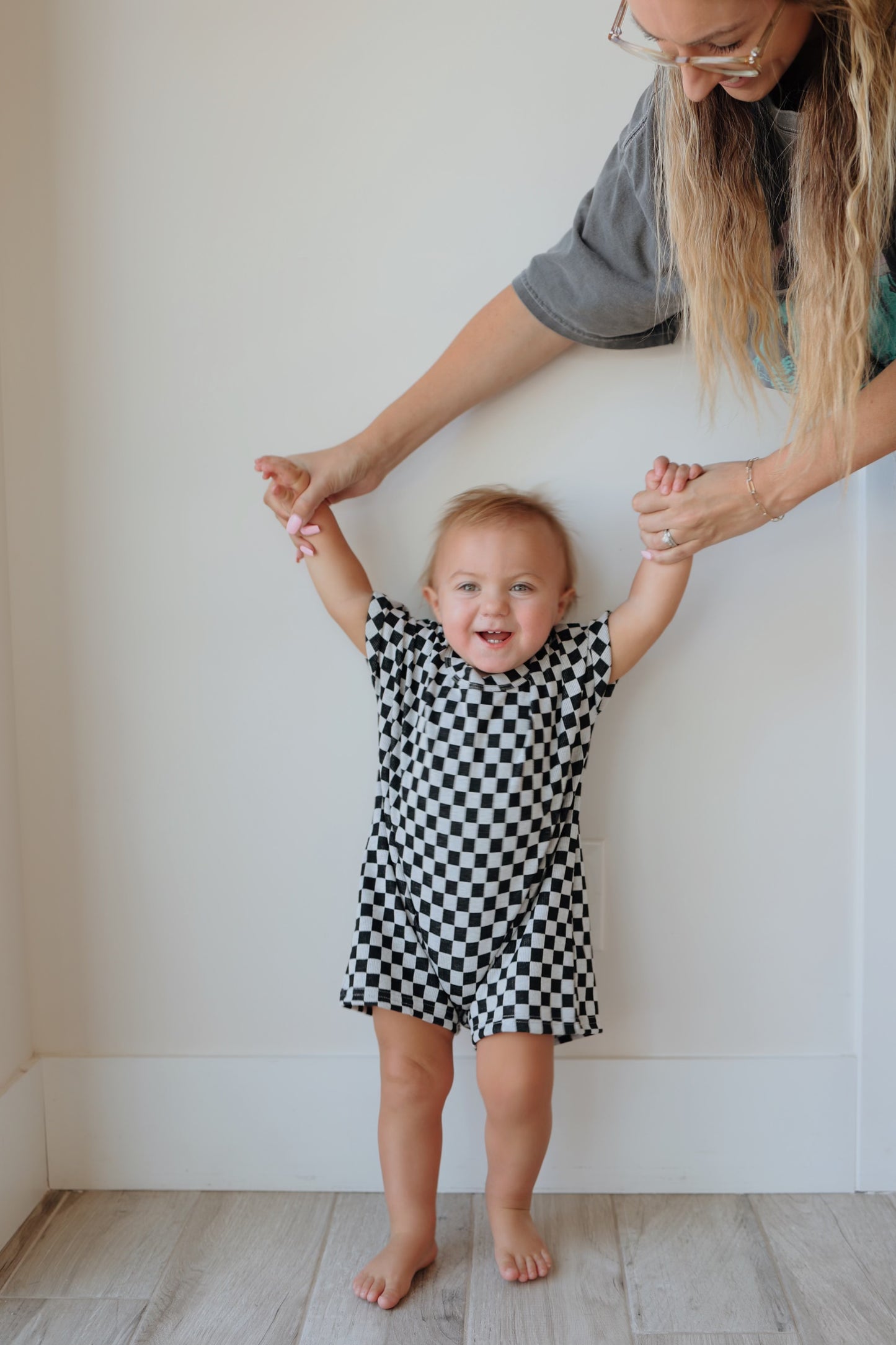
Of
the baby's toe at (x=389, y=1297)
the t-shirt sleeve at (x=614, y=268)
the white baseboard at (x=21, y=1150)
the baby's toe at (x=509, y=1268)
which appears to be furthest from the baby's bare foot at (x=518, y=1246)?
the t-shirt sleeve at (x=614, y=268)

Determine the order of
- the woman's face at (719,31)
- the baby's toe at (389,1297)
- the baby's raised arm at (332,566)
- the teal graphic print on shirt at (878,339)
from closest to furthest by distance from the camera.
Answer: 1. the woman's face at (719,31)
2. the teal graphic print on shirt at (878,339)
3. the baby's toe at (389,1297)
4. the baby's raised arm at (332,566)

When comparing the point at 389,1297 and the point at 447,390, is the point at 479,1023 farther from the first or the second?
the point at 447,390

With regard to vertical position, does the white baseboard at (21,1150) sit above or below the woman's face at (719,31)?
below

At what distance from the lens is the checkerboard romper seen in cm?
119

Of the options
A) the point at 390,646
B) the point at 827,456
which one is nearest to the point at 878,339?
the point at 827,456

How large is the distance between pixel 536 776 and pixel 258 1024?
0.51 meters

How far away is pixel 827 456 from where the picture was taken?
3.45ft

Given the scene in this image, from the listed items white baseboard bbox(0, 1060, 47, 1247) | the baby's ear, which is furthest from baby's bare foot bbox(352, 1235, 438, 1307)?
the baby's ear

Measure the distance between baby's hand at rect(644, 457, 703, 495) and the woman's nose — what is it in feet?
1.16

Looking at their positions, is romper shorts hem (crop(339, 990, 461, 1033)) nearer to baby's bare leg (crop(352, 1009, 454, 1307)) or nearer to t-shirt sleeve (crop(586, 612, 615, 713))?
baby's bare leg (crop(352, 1009, 454, 1307))

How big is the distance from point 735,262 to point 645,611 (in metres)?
0.38

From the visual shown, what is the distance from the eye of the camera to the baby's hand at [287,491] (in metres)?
1.21

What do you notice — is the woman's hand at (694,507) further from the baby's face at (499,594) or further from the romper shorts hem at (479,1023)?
the romper shorts hem at (479,1023)

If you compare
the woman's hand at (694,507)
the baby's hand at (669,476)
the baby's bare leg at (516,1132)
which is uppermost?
the baby's hand at (669,476)
